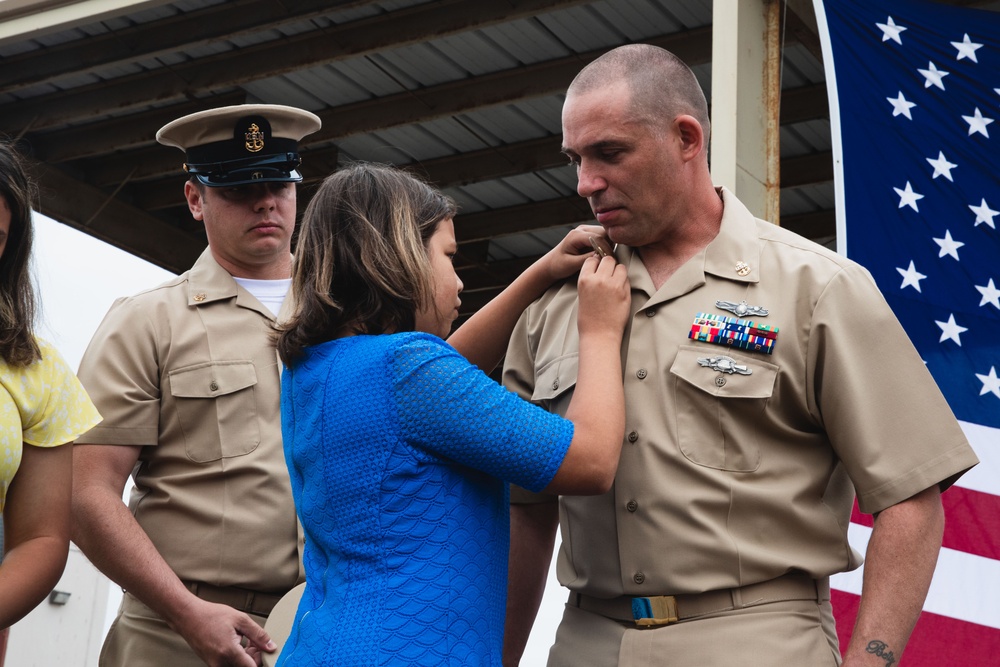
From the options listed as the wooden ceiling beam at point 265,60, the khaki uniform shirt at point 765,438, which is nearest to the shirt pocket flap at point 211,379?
the khaki uniform shirt at point 765,438

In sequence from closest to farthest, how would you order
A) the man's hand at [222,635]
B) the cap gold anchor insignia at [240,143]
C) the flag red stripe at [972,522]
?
the man's hand at [222,635] → the cap gold anchor insignia at [240,143] → the flag red stripe at [972,522]

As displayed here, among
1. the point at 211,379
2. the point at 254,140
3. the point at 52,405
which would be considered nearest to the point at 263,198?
the point at 254,140

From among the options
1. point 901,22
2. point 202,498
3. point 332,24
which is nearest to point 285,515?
point 202,498

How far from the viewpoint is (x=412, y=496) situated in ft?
6.05

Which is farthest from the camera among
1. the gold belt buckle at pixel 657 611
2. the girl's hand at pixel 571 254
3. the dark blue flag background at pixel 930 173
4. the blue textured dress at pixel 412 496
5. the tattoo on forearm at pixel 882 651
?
the dark blue flag background at pixel 930 173

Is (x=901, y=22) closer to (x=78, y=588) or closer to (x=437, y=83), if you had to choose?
(x=437, y=83)

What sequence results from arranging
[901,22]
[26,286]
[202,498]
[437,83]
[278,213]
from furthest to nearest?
[437,83] < [901,22] < [278,213] < [202,498] < [26,286]

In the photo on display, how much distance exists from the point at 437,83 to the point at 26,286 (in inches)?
211

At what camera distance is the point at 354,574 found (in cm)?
185

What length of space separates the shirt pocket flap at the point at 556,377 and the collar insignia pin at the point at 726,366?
0.79 ft

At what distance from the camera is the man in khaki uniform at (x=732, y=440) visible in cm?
202

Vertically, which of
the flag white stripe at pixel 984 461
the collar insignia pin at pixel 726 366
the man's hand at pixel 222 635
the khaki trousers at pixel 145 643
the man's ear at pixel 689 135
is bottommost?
the khaki trousers at pixel 145 643

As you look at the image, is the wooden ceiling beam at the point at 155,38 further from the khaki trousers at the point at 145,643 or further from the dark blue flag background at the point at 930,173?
the khaki trousers at the point at 145,643

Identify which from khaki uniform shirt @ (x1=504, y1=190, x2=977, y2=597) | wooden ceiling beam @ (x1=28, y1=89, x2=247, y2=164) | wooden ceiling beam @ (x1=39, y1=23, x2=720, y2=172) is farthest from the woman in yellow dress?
wooden ceiling beam @ (x1=28, y1=89, x2=247, y2=164)
